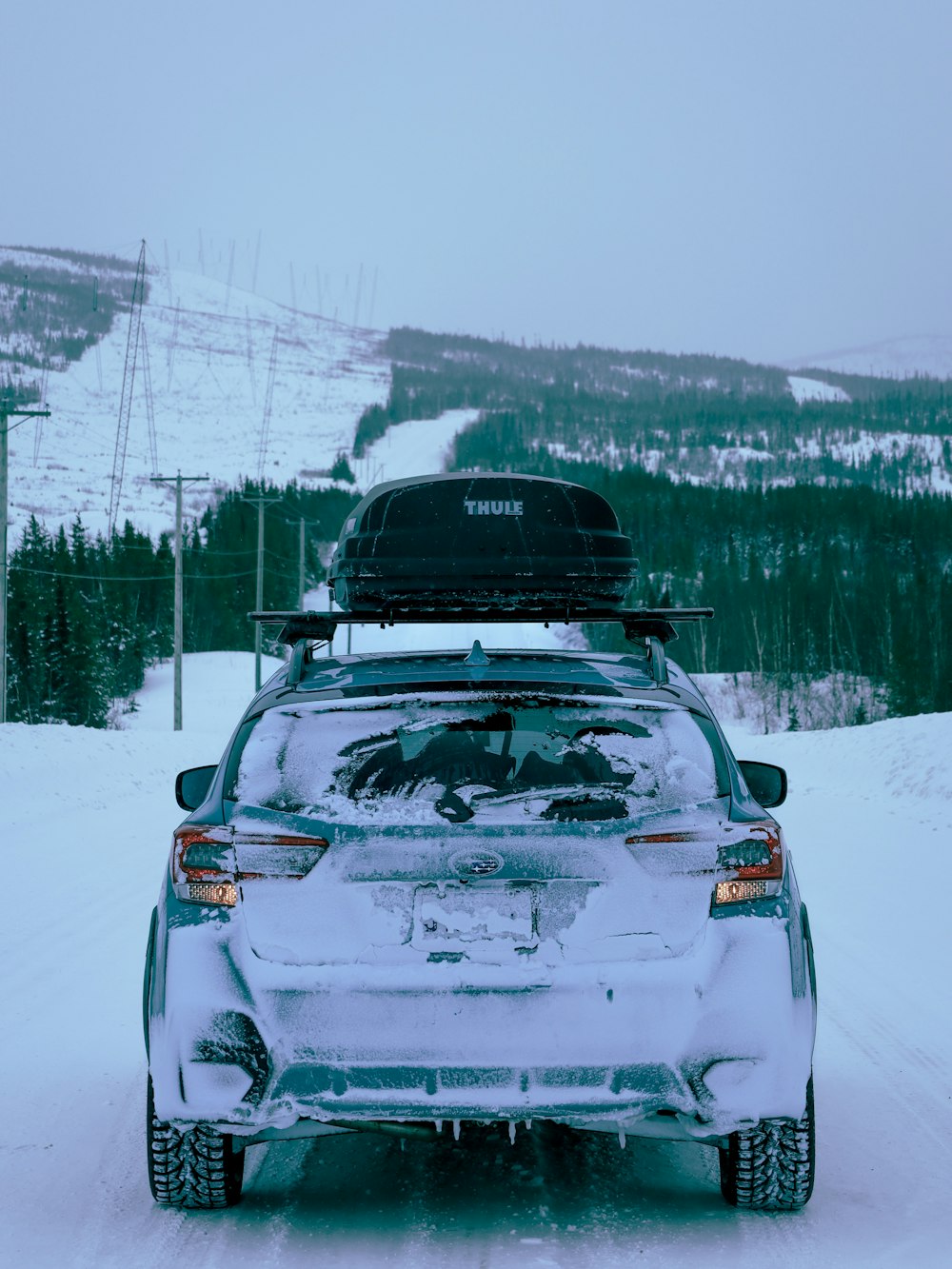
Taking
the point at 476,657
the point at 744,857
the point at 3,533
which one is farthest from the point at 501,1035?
the point at 3,533

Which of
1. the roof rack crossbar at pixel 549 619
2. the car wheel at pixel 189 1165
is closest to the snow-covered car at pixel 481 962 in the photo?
the car wheel at pixel 189 1165

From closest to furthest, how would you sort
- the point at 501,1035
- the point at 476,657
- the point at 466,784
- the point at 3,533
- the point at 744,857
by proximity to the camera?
1. the point at 501,1035
2. the point at 744,857
3. the point at 466,784
4. the point at 476,657
5. the point at 3,533

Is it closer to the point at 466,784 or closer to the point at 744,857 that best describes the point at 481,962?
the point at 466,784

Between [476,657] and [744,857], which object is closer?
[744,857]

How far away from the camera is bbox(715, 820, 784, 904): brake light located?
367cm

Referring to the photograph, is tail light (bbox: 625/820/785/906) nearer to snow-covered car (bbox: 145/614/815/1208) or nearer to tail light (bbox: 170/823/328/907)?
snow-covered car (bbox: 145/614/815/1208)

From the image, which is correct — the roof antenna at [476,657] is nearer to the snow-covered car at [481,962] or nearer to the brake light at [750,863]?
the snow-covered car at [481,962]

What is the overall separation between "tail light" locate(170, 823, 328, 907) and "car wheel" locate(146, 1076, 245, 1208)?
742 mm

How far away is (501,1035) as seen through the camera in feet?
11.8

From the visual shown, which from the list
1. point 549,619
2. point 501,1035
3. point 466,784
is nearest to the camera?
point 501,1035

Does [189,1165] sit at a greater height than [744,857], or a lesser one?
lesser

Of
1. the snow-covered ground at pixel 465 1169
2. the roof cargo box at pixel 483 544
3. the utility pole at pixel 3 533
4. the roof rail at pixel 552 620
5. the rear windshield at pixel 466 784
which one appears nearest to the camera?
the rear windshield at pixel 466 784

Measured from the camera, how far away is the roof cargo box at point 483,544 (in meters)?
7.63

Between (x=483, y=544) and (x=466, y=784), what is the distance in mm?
3857
